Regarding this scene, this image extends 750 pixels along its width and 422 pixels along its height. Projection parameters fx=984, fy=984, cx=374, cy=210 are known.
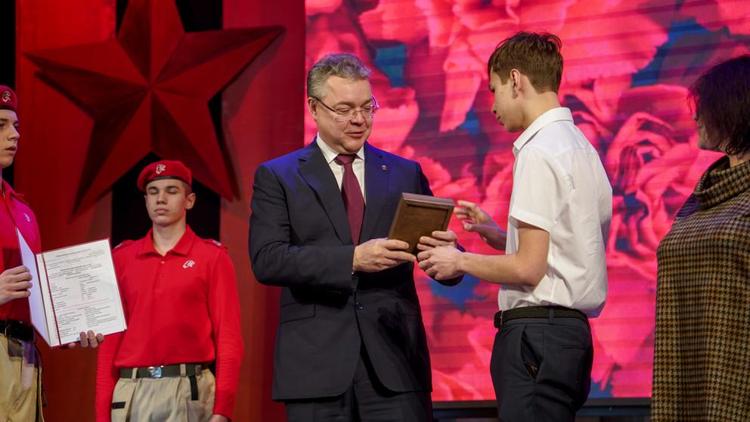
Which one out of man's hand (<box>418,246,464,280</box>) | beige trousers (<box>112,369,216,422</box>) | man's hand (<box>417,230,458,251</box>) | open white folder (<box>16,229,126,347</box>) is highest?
man's hand (<box>417,230,458,251</box>)

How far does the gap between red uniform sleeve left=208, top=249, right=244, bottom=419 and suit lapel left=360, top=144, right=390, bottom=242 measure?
122 centimetres

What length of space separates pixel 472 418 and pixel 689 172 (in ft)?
4.58

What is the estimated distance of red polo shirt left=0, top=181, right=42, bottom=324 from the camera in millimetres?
3574

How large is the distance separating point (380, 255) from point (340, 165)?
1.58 feet

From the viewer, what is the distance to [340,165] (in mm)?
3127

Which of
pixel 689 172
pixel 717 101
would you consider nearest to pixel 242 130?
pixel 689 172

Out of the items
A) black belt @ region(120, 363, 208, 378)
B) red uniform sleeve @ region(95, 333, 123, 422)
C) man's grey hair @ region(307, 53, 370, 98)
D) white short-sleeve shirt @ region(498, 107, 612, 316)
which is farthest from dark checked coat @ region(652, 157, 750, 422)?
red uniform sleeve @ region(95, 333, 123, 422)

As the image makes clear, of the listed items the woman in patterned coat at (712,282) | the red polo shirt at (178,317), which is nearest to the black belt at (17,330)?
the red polo shirt at (178,317)

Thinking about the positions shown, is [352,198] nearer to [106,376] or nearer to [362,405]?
[362,405]

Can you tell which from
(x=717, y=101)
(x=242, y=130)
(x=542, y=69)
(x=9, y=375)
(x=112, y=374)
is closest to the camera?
(x=717, y=101)

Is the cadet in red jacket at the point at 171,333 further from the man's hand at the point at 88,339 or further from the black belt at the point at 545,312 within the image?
the black belt at the point at 545,312

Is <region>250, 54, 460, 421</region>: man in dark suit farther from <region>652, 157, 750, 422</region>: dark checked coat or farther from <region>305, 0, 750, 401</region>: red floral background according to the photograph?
<region>305, 0, 750, 401</region>: red floral background

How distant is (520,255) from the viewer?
2.59m

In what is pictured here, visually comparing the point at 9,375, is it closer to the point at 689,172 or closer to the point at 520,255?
Answer: the point at 520,255
